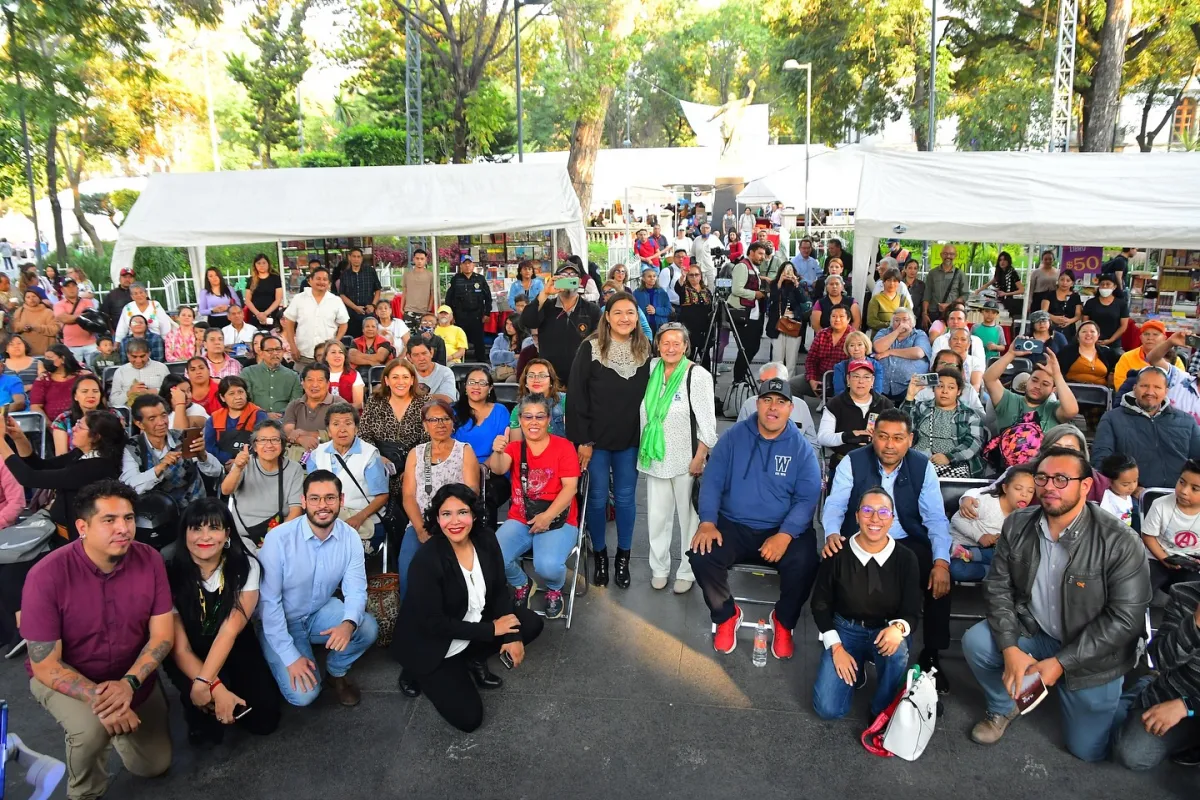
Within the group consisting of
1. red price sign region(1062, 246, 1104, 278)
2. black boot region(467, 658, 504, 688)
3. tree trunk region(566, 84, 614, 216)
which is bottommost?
black boot region(467, 658, 504, 688)

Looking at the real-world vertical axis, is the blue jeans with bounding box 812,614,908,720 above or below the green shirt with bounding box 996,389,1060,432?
below

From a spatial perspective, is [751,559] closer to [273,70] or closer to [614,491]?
[614,491]

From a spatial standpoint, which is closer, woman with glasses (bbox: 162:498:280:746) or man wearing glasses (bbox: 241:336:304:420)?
woman with glasses (bbox: 162:498:280:746)

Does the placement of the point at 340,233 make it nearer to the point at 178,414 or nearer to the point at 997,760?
the point at 178,414

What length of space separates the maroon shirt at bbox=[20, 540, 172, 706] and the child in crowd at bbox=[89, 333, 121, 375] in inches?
208

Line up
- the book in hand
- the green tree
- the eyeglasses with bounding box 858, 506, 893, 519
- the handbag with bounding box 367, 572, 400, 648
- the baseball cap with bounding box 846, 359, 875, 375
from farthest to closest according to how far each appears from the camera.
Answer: the green tree → the baseball cap with bounding box 846, 359, 875, 375 → the handbag with bounding box 367, 572, 400, 648 → the eyeglasses with bounding box 858, 506, 893, 519 → the book in hand

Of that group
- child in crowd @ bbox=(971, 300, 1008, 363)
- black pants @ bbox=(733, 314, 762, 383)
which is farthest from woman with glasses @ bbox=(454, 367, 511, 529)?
child in crowd @ bbox=(971, 300, 1008, 363)

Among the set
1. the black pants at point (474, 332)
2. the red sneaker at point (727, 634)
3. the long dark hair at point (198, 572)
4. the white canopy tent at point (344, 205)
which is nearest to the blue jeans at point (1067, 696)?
the red sneaker at point (727, 634)

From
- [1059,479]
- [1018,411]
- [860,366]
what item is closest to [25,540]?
[860,366]

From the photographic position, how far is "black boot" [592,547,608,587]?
5.65 meters

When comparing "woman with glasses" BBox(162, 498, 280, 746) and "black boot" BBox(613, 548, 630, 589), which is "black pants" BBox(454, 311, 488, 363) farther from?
"woman with glasses" BBox(162, 498, 280, 746)

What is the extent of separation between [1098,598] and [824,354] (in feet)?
15.1

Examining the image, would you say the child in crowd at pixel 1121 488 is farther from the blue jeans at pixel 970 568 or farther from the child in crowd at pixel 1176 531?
the blue jeans at pixel 970 568

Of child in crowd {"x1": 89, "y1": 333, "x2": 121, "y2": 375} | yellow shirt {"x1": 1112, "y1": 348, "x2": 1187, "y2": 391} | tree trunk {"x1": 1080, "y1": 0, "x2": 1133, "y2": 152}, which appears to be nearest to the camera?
yellow shirt {"x1": 1112, "y1": 348, "x2": 1187, "y2": 391}
